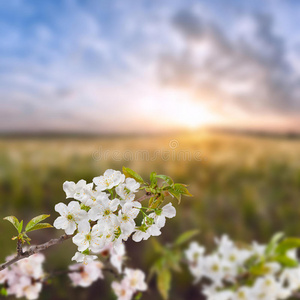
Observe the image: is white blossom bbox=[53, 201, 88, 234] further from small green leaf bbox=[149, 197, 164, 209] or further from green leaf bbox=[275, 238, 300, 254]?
green leaf bbox=[275, 238, 300, 254]

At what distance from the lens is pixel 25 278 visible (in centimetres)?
61

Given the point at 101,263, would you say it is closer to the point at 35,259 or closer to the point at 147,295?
the point at 35,259

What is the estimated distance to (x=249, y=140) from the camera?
272 centimetres

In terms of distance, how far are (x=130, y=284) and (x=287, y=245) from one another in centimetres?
47

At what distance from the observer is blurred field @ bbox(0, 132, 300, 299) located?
1.48 meters

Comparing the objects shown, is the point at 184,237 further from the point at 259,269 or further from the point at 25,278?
the point at 25,278

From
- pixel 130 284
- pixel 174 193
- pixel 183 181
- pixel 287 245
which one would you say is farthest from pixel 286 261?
pixel 183 181

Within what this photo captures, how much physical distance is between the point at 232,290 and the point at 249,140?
6.61 ft

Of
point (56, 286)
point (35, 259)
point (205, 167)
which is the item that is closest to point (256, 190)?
point (205, 167)

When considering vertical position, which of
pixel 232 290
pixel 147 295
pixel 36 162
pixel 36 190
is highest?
pixel 36 162

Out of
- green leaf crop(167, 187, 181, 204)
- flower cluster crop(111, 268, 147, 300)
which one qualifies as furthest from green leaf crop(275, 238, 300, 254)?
green leaf crop(167, 187, 181, 204)

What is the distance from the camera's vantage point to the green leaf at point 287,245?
2.67 ft

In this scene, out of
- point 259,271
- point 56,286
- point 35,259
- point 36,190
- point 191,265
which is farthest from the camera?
point 36,190

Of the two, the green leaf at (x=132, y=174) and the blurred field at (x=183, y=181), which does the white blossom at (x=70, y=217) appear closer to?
the green leaf at (x=132, y=174)
